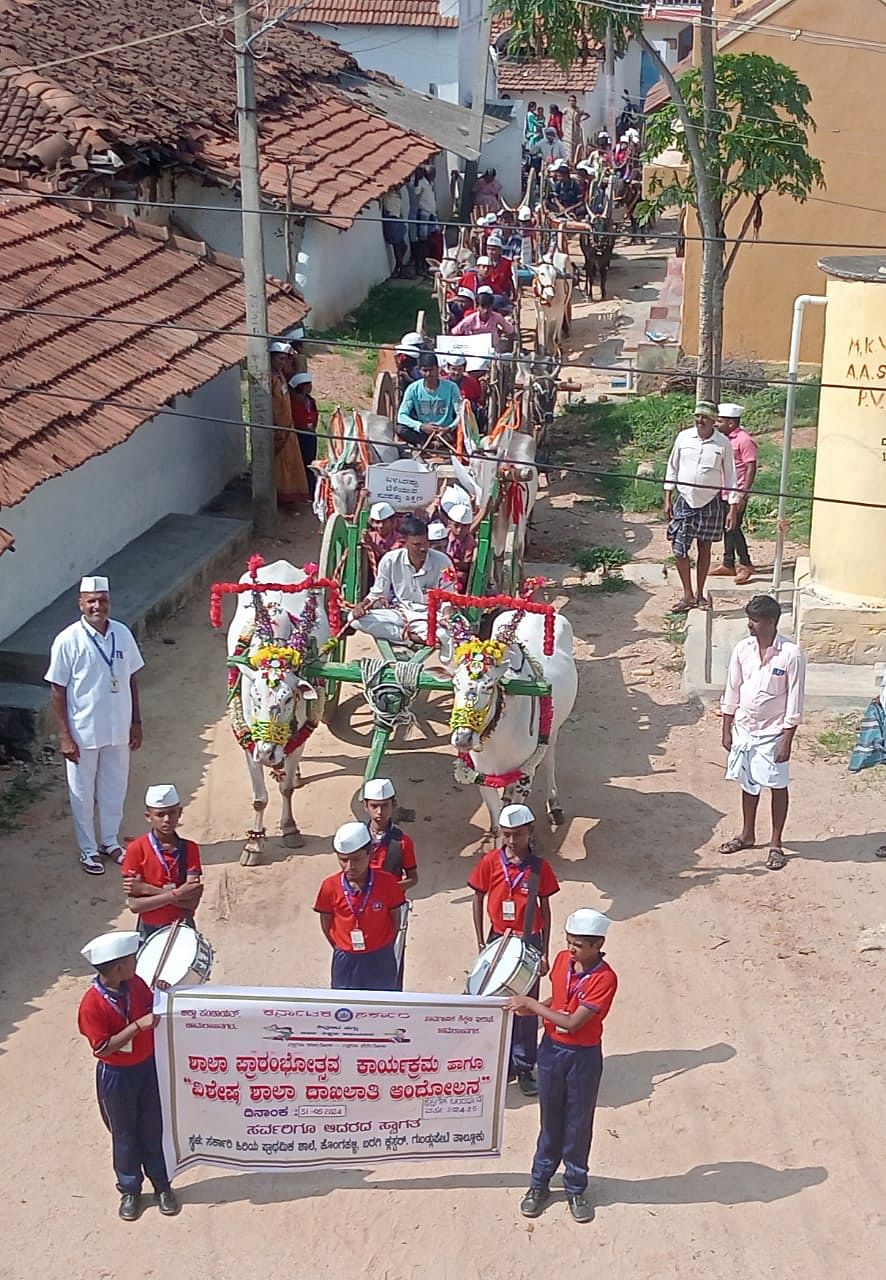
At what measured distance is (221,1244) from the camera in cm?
595

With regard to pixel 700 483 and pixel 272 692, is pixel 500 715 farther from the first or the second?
pixel 700 483

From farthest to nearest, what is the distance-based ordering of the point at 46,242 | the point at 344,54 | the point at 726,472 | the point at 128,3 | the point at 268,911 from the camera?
1. the point at 344,54
2. the point at 128,3
3. the point at 46,242
4. the point at 726,472
5. the point at 268,911

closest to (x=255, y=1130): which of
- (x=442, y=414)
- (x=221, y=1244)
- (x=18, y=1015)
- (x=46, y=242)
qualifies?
(x=221, y=1244)

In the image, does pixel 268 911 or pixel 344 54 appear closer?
pixel 268 911

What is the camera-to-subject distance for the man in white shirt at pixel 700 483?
40.1 feet

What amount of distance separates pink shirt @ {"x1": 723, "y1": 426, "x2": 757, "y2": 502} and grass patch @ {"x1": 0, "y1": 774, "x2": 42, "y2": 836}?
6.12 meters

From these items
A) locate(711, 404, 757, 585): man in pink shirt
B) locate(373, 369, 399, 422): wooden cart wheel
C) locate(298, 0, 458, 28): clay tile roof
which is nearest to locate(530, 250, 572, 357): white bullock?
locate(373, 369, 399, 422): wooden cart wheel

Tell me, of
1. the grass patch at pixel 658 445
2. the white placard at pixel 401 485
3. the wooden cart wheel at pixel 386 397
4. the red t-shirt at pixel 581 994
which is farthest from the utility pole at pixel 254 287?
the red t-shirt at pixel 581 994

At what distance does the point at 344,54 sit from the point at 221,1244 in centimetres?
2603

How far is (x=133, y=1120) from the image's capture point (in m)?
5.86

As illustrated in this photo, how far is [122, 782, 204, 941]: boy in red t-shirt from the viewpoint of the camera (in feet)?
22.0

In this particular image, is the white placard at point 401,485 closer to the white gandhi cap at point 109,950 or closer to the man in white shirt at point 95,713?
the man in white shirt at point 95,713

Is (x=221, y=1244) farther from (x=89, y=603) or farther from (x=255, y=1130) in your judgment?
(x=89, y=603)

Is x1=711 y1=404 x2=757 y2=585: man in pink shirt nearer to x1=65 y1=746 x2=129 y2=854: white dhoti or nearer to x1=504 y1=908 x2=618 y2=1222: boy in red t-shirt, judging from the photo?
x1=65 y1=746 x2=129 y2=854: white dhoti
